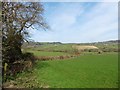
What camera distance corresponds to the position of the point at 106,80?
61.5 feet

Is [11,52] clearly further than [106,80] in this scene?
Yes

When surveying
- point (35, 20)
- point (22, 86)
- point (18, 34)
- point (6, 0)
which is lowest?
point (22, 86)

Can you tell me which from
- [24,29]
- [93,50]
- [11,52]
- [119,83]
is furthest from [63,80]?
[93,50]

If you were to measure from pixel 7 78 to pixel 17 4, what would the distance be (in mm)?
10384

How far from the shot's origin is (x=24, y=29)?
30.8 metres

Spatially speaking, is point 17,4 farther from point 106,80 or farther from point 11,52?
point 106,80

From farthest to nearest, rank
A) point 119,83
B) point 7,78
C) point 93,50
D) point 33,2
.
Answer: point 93,50
point 33,2
point 7,78
point 119,83

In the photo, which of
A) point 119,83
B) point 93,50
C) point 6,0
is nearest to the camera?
point 119,83

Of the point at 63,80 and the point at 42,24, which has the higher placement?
the point at 42,24

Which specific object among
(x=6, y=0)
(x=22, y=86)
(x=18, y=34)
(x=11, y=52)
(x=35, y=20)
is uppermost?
(x=6, y=0)

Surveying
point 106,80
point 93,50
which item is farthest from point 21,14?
point 93,50

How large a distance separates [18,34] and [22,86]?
449 inches

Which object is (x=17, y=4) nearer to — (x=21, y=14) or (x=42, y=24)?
(x=21, y=14)

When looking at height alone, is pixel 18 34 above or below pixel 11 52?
above
